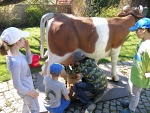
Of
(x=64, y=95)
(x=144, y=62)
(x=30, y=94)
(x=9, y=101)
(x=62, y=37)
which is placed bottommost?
(x=9, y=101)

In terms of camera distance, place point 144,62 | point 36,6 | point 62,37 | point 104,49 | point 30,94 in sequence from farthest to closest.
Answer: point 36,6, point 104,49, point 62,37, point 144,62, point 30,94

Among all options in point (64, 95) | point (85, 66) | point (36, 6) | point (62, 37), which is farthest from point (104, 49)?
point (36, 6)

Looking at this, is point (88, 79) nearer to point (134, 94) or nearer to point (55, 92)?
point (55, 92)

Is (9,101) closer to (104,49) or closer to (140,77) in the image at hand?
(104,49)

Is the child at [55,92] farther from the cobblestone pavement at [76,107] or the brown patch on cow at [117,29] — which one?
the brown patch on cow at [117,29]

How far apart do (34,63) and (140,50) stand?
5.06 ft

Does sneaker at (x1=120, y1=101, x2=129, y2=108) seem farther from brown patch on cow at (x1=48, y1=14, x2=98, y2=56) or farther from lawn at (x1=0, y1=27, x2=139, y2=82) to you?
lawn at (x1=0, y1=27, x2=139, y2=82)

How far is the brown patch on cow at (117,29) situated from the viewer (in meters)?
3.64

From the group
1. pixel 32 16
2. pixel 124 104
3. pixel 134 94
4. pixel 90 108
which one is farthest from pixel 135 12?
pixel 32 16

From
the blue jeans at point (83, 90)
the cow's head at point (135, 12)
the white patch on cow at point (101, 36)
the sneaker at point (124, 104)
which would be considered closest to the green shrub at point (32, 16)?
the cow's head at point (135, 12)

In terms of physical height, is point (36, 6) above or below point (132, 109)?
above

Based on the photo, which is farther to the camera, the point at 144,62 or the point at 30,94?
the point at 144,62

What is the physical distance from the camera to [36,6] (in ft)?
34.8

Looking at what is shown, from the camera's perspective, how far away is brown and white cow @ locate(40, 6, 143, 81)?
131 inches
